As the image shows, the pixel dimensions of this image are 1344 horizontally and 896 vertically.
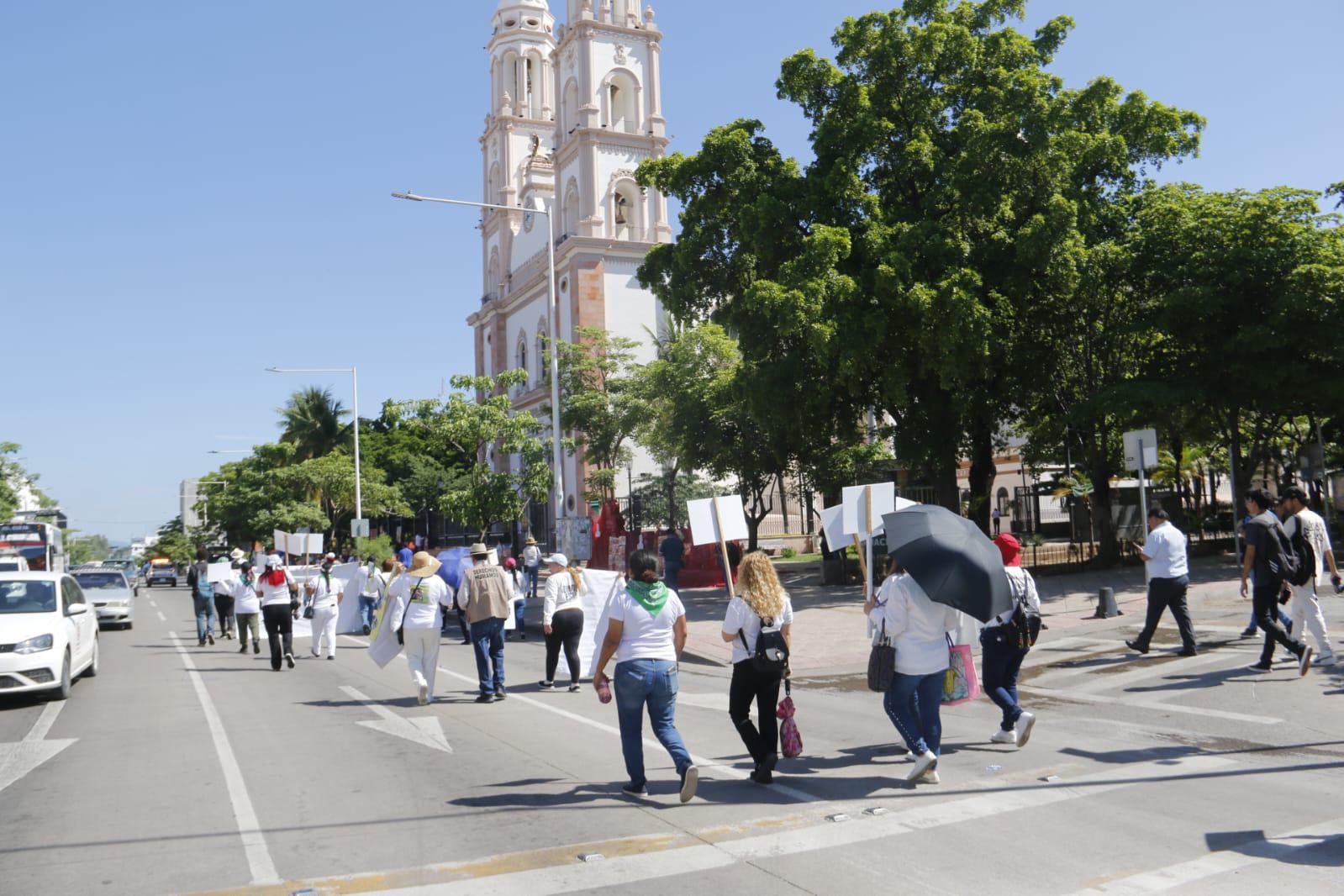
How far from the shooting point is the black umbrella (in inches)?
283

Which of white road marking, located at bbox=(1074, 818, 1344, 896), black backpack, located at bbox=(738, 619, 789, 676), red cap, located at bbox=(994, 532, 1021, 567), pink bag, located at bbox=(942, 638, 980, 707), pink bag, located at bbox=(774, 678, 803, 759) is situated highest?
red cap, located at bbox=(994, 532, 1021, 567)

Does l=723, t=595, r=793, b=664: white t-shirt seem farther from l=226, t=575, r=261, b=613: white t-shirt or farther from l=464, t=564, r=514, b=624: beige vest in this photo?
l=226, t=575, r=261, b=613: white t-shirt

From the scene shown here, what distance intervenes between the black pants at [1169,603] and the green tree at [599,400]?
24.1 m

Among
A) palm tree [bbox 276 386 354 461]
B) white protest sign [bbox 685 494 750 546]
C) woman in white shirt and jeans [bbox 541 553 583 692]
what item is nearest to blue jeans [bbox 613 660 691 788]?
woman in white shirt and jeans [bbox 541 553 583 692]

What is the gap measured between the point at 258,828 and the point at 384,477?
5366 centimetres

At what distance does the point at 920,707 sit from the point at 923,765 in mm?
426

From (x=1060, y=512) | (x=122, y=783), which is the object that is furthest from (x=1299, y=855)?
(x=1060, y=512)

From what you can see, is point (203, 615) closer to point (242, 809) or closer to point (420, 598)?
point (420, 598)

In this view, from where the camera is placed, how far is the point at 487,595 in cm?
1148

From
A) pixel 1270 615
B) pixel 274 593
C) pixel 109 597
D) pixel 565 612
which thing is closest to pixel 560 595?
pixel 565 612

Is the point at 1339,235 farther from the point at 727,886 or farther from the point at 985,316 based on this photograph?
the point at 727,886

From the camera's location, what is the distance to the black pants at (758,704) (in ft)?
23.8

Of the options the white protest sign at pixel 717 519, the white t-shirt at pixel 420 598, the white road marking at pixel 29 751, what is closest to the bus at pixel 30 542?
the white road marking at pixel 29 751

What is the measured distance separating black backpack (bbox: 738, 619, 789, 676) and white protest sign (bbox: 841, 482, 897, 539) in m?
5.47
